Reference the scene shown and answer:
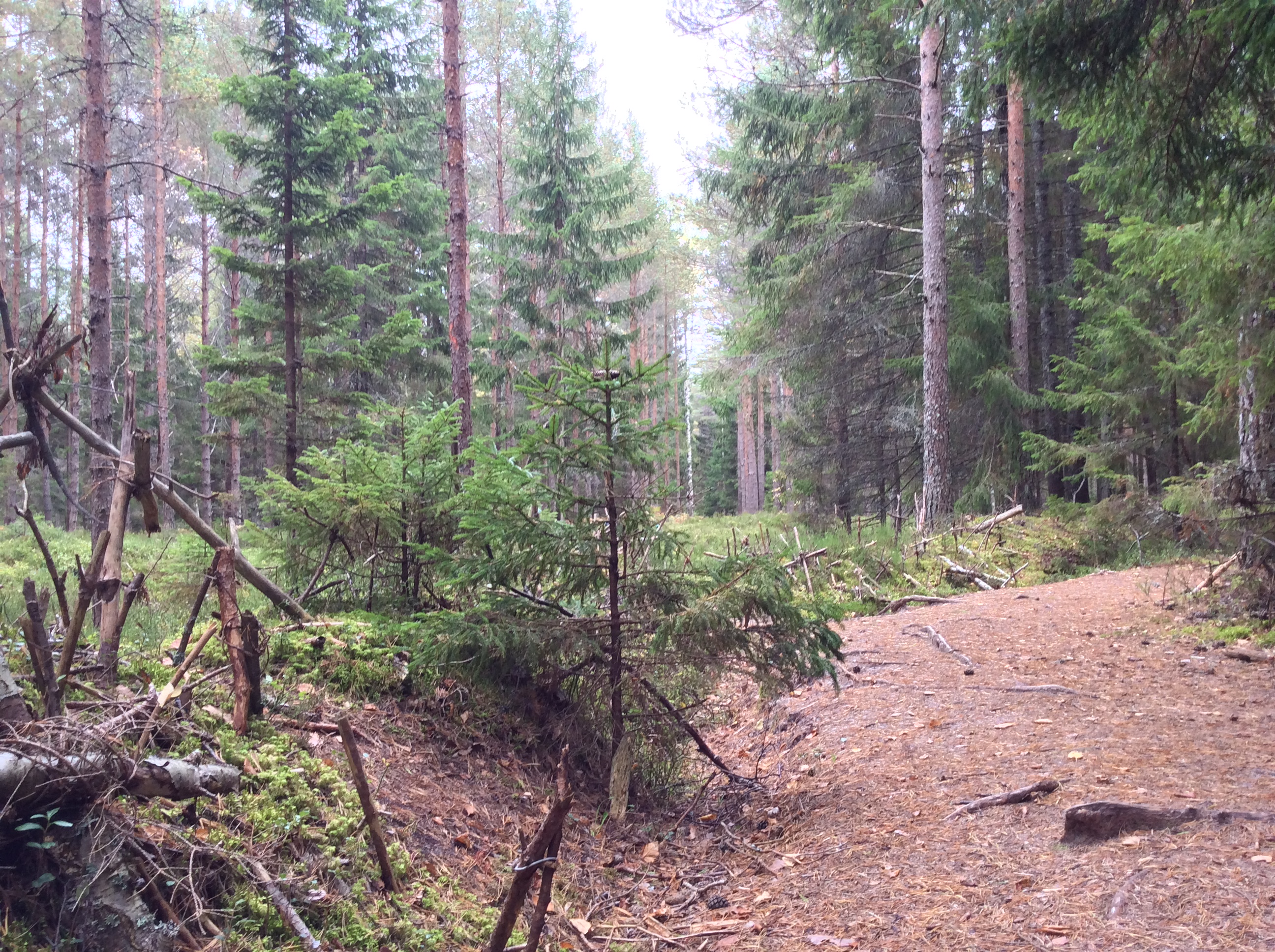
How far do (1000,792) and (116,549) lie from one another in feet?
14.4

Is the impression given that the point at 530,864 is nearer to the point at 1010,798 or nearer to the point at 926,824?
the point at 926,824

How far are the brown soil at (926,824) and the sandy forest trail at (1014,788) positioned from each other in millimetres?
13

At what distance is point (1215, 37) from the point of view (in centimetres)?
433

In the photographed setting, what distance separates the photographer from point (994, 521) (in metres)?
12.5

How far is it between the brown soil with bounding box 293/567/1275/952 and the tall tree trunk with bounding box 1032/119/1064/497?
11.6m

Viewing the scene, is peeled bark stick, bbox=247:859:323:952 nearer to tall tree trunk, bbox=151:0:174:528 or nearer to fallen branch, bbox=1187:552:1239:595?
fallen branch, bbox=1187:552:1239:595

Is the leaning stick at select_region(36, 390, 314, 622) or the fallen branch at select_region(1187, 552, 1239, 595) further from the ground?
the leaning stick at select_region(36, 390, 314, 622)

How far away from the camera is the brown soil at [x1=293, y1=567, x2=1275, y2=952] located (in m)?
3.00

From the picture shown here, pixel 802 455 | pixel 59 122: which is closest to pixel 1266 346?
pixel 802 455

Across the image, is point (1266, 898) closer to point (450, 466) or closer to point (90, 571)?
point (90, 571)

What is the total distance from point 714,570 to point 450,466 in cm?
214

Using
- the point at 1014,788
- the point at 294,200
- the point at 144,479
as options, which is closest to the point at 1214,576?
the point at 1014,788

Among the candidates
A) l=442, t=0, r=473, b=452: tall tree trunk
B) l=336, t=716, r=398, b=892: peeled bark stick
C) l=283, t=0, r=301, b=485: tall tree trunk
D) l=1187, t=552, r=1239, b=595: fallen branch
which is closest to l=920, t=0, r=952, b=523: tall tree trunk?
l=1187, t=552, r=1239, b=595: fallen branch

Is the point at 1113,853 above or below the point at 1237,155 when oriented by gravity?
below
